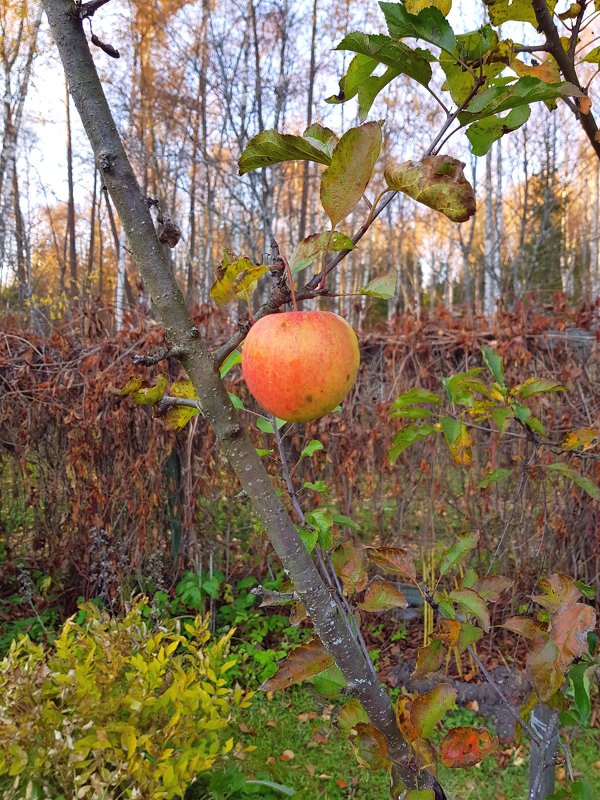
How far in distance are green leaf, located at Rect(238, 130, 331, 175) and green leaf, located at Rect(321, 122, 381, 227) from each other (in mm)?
28

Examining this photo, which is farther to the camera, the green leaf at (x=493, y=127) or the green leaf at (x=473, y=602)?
the green leaf at (x=473, y=602)

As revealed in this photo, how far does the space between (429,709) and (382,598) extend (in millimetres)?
172

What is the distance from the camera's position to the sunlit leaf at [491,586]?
95 cm

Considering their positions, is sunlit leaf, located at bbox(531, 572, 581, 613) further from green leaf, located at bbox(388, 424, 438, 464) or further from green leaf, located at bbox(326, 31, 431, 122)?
green leaf, located at bbox(326, 31, 431, 122)

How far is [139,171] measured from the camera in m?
11.9

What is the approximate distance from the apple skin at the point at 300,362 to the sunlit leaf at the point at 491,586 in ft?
1.87

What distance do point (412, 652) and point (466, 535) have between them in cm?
242

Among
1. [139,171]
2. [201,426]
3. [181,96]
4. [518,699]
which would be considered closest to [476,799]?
[518,699]

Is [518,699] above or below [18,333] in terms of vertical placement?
below

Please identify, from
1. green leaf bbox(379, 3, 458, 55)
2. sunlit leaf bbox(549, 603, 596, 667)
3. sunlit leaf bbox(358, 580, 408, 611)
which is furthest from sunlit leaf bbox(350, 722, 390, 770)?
green leaf bbox(379, 3, 458, 55)

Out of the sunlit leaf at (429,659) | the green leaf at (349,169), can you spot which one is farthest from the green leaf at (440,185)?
the sunlit leaf at (429,659)

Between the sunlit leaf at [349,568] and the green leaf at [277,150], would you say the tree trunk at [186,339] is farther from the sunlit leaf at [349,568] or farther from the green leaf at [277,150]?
the sunlit leaf at [349,568]

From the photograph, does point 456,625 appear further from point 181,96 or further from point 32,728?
point 181,96

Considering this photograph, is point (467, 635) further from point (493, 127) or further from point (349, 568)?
point (493, 127)
